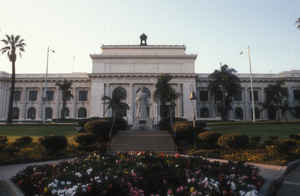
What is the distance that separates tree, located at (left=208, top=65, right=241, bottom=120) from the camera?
45219 millimetres

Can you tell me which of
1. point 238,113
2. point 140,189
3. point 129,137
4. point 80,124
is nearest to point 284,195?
point 140,189

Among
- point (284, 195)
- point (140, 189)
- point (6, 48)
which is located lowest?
point (284, 195)

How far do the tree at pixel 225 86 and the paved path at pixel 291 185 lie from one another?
3743 centimetres

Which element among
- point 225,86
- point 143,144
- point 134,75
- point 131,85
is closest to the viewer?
point 143,144

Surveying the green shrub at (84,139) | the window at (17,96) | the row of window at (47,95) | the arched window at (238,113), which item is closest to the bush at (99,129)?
the green shrub at (84,139)

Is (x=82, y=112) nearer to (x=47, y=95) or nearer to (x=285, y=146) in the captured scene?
(x=47, y=95)

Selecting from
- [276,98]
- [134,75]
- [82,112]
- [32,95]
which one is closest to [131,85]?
[134,75]

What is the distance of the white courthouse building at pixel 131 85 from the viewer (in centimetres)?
4947

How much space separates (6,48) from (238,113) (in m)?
51.2

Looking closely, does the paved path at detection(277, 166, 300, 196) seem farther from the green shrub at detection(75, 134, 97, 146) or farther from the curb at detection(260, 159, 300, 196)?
the green shrub at detection(75, 134, 97, 146)

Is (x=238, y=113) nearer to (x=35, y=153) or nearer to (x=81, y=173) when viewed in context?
(x=35, y=153)

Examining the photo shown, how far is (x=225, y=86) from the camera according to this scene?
149 feet

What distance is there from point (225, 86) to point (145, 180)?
42396mm

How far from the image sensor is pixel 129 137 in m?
20.0
